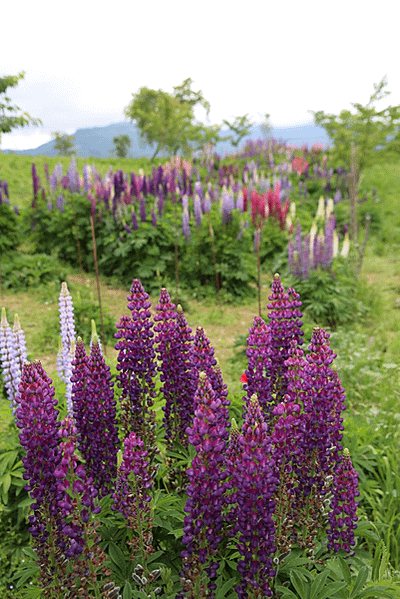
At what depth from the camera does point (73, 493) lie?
1672 millimetres

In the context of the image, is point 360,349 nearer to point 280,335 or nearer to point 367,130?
point 280,335

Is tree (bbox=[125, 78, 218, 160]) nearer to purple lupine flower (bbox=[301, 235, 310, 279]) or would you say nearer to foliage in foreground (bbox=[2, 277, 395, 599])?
purple lupine flower (bbox=[301, 235, 310, 279])

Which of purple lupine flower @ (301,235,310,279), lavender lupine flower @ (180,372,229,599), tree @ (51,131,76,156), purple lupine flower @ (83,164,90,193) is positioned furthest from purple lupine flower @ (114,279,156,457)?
tree @ (51,131,76,156)

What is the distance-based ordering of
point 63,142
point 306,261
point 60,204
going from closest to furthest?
point 306,261 → point 60,204 → point 63,142

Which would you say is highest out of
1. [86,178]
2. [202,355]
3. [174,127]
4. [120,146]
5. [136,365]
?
[120,146]

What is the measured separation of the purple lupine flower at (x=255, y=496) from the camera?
1.53 m

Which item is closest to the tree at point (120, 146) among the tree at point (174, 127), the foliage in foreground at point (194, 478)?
the tree at point (174, 127)

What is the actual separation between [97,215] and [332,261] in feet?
16.2

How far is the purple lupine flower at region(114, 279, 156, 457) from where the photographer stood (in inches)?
92.4

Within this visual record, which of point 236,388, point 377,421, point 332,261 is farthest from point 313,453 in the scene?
point 332,261

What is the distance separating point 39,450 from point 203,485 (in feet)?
2.15

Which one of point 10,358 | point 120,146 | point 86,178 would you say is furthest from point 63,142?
point 10,358

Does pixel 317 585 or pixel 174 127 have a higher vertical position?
pixel 174 127

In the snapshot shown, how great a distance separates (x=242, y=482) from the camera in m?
1.53
